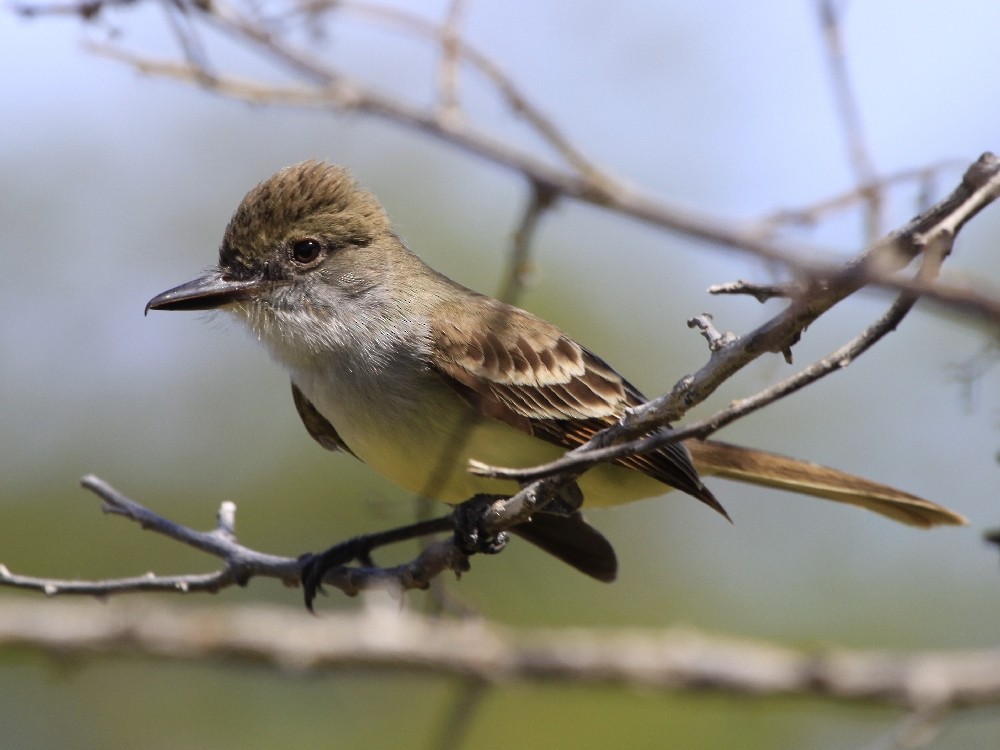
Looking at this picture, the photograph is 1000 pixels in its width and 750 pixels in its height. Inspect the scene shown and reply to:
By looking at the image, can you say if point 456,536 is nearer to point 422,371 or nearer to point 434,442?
point 434,442

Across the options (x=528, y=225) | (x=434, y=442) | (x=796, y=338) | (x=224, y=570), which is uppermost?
(x=528, y=225)

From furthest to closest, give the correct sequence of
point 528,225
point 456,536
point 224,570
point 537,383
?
point 537,383 → point 224,570 → point 456,536 → point 528,225

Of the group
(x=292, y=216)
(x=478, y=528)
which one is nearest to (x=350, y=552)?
(x=478, y=528)

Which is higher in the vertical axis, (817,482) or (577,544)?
(817,482)

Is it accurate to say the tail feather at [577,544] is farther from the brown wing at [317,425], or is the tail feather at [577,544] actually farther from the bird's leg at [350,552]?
the brown wing at [317,425]

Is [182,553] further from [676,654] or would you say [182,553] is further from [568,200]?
[568,200]
